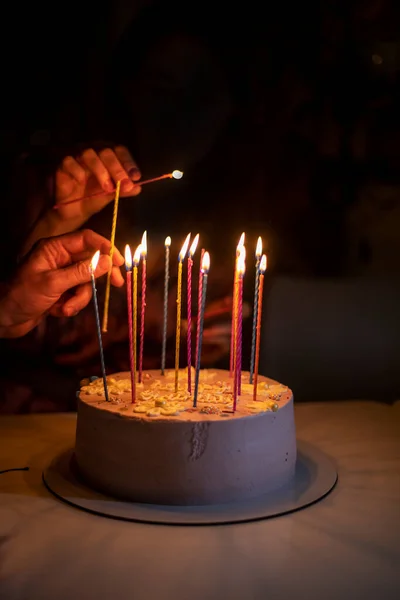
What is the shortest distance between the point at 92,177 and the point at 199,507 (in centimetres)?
130

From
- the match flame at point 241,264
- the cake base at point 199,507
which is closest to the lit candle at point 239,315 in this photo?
the match flame at point 241,264

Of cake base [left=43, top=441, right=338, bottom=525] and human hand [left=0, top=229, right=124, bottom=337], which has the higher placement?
human hand [left=0, top=229, right=124, bottom=337]

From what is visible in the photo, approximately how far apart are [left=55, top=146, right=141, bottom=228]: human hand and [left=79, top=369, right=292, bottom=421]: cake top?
2.25 feet

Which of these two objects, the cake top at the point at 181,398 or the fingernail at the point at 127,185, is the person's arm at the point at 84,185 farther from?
the cake top at the point at 181,398

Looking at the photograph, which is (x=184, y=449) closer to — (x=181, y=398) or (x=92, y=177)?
(x=181, y=398)

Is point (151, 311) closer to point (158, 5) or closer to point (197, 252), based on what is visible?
point (197, 252)

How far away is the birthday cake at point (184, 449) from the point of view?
172cm

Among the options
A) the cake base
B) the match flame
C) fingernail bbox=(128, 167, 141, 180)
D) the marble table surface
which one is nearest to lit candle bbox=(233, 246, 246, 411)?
the match flame

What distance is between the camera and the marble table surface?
4.52 ft

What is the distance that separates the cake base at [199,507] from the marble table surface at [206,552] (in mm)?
20

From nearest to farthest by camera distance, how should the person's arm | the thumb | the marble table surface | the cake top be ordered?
the marble table surface
the cake top
the thumb
the person's arm

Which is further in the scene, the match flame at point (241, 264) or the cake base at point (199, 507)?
the match flame at point (241, 264)

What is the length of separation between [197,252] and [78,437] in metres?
0.98

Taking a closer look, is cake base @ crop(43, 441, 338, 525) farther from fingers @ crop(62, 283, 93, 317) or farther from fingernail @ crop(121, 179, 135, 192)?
fingernail @ crop(121, 179, 135, 192)
